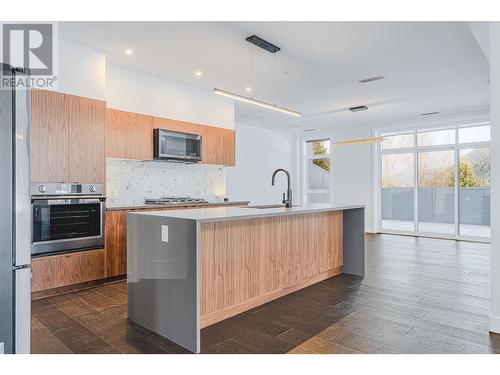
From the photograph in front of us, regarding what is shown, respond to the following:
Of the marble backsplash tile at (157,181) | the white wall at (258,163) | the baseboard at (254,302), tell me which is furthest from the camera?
the white wall at (258,163)

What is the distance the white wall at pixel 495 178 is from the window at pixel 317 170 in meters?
7.09

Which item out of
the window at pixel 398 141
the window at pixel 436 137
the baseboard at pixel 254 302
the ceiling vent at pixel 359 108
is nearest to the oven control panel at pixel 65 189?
the baseboard at pixel 254 302

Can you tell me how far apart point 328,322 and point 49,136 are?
3382 mm

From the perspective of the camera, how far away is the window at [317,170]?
986 cm

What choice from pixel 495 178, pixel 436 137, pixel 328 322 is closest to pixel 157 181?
pixel 328 322

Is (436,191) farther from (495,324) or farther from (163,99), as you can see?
(163,99)

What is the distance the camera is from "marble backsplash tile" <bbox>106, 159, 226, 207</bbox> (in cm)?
474

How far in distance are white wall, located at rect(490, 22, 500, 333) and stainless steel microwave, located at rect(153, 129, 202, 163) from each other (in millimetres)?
3874

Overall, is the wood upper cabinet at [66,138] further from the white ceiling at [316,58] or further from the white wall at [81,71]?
the white ceiling at [316,58]

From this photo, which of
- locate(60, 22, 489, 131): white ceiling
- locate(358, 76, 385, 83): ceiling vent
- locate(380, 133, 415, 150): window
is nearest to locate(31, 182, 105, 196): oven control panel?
locate(60, 22, 489, 131): white ceiling

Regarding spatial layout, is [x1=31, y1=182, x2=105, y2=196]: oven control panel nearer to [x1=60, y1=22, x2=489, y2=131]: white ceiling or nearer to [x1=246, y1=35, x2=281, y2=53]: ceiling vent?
[x1=60, y1=22, x2=489, y2=131]: white ceiling

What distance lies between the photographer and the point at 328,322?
281cm

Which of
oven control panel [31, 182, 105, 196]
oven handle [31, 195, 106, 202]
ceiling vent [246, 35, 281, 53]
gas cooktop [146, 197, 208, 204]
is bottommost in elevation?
gas cooktop [146, 197, 208, 204]
